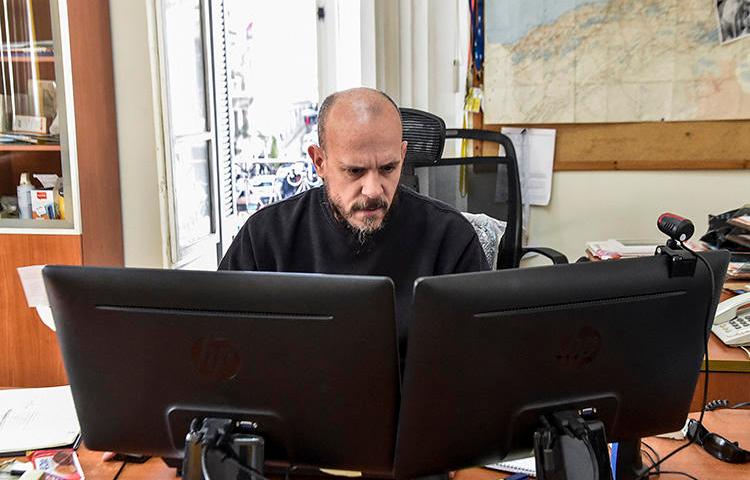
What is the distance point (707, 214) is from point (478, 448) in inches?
103

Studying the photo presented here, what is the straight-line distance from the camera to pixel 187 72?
3223 millimetres

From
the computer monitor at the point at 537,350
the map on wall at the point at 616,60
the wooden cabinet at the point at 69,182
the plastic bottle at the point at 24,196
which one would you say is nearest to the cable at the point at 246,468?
the computer monitor at the point at 537,350

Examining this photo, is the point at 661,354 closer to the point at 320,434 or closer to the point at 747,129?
the point at 320,434

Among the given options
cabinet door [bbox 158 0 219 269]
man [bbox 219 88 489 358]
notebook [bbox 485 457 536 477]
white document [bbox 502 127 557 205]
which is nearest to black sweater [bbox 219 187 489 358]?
man [bbox 219 88 489 358]

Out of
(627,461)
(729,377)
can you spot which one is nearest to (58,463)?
(627,461)

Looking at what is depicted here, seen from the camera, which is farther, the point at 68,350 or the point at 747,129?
the point at 747,129

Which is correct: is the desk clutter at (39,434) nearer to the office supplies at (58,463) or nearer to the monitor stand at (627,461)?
the office supplies at (58,463)

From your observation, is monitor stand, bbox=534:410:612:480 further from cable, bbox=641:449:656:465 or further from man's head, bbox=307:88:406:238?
man's head, bbox=307:88:406:238

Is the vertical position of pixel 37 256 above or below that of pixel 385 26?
below

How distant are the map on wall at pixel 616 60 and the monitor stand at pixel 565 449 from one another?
234 cm

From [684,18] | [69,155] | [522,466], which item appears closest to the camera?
[522,466]

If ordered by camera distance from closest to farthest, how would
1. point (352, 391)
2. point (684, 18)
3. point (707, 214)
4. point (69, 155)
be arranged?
point (352, 391), point (69, 155), point (684, 18), point (707, 214)

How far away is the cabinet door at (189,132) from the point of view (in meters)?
2.87

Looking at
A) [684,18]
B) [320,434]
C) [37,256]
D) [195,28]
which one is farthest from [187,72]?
[320,434]
